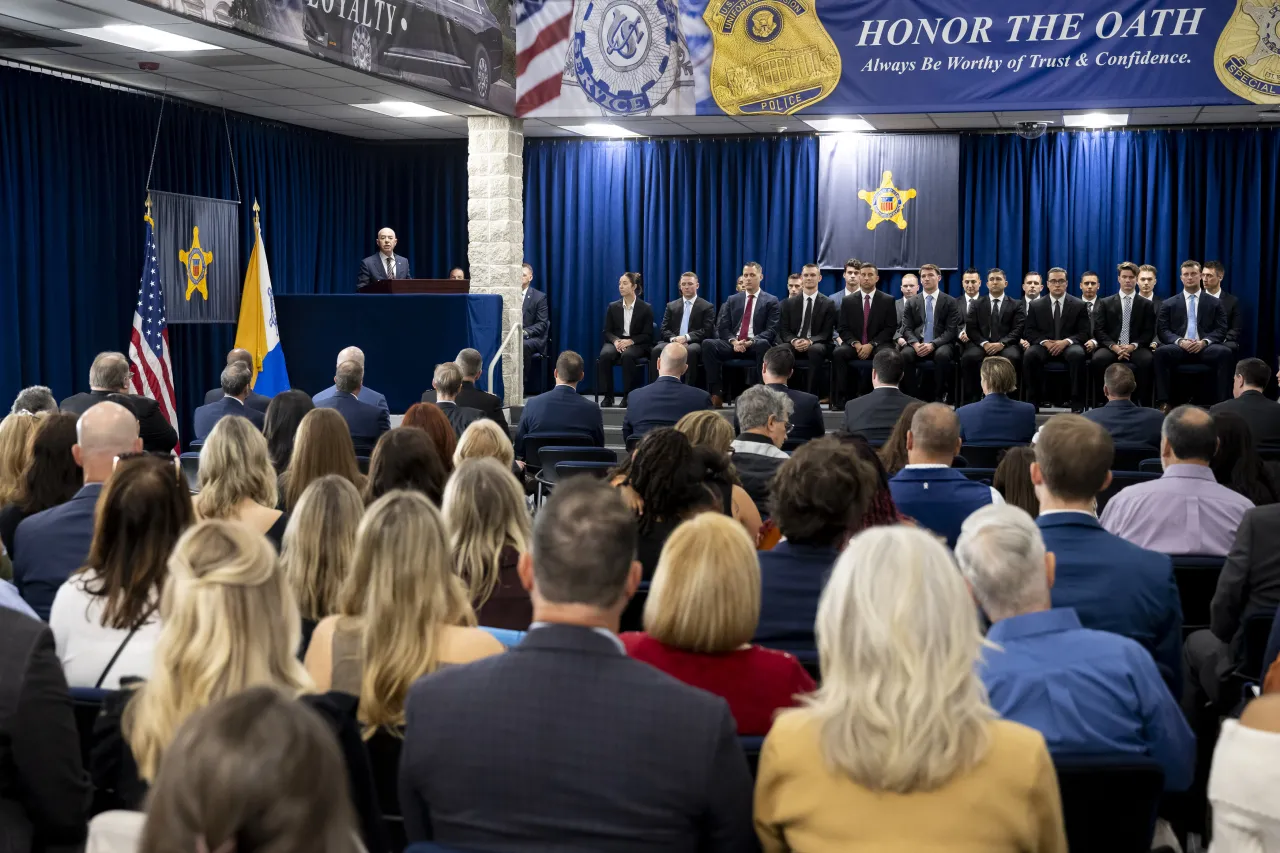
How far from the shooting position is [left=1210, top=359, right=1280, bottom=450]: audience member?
20.8 feet

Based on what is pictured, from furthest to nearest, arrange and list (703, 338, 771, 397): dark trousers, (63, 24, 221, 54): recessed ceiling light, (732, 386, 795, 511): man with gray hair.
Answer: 1. (703, 338, 771, 397): dark trousers
2. (63, 24, 221, 54): recessed ceiling light
3. (732, 386, 795, 511): man with gray hair

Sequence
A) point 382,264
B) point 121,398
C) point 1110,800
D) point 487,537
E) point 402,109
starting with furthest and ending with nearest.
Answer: point 382,264
point 402,109
point 121,398
point 487,537
point 1110,800

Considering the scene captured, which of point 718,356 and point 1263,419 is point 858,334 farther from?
point 1263,419

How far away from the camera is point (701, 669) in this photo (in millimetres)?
2273

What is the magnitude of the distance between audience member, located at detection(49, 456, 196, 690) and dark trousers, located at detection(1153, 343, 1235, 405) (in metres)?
8.99

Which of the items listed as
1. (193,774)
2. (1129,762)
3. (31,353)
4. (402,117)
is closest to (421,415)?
(1129,762)

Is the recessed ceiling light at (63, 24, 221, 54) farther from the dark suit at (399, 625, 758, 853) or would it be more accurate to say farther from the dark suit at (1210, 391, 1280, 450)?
the dark suit at (399, 625, 758, 853)

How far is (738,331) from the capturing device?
37.6ft

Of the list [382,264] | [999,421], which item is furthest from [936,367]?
[382,264]

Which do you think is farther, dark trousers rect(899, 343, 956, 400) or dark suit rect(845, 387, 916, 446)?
dark trousers rect(899, 343, 956, 400)

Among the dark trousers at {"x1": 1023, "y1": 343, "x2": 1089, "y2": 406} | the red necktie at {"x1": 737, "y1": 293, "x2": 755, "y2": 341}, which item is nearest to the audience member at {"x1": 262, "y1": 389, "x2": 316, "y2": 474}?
the red necktie at {"x1": 737, "y1": 293, "x2": 755, "y2": 341}

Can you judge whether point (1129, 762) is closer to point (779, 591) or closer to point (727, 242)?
point (779, 591)

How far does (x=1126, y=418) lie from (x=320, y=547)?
15.8 ft

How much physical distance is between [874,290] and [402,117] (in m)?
4.44
